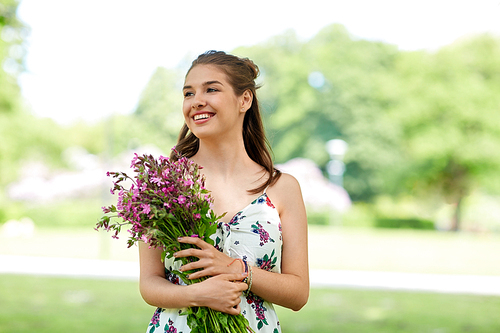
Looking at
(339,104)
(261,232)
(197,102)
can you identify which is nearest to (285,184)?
(261,232)

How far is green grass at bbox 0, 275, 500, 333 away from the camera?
277 inches

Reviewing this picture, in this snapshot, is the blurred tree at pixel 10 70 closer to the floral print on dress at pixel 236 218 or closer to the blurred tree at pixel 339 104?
the blurred tree at pixel 339 104

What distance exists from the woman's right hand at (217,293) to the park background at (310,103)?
19.3m

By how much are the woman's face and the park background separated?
1917 cm

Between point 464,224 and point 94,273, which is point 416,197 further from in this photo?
point 94,273

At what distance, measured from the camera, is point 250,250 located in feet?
6.08

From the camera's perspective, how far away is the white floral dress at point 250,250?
1.85 metres

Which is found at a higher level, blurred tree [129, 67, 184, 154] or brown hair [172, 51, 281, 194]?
blurred tree [129, 67, 184, 154]

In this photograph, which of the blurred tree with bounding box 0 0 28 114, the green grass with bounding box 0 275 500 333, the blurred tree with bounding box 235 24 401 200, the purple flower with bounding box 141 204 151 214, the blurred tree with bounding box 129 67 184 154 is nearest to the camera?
the purple flower with bounding box 141 204 151 214

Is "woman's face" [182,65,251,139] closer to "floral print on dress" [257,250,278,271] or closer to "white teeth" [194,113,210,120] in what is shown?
"white teeth" [194,113,210,120]

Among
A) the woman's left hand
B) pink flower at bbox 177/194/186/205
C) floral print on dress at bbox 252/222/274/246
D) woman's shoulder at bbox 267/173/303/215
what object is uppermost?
woman's shoulder at bbox 267/173/303/215

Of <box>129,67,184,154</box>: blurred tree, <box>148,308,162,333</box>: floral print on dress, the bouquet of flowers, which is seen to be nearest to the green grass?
<box>148,308,162,333</box>: floral print on dress

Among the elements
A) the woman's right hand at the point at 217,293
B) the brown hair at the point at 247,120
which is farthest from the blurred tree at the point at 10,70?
the woman's right hand at the point at 217,293

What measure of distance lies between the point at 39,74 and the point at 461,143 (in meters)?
23.7
